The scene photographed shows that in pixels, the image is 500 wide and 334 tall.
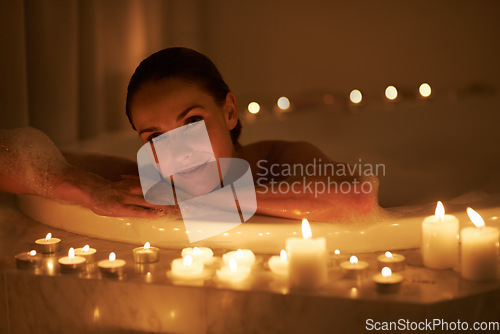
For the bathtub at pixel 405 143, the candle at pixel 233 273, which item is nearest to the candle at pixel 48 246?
the bathtub at pixel 405 143

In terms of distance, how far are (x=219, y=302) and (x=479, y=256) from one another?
1.37 ft

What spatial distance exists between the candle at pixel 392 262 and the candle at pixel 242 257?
22cm

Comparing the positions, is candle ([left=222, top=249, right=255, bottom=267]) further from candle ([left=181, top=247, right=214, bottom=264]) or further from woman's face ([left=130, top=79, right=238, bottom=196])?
woman's face ([left=130, top=79, right=238, bottom=196])

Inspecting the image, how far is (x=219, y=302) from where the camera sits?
926 millimetres

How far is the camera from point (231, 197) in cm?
115

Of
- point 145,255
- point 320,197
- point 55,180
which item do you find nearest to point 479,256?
point 320,197

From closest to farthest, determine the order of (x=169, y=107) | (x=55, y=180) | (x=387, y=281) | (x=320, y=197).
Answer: (x=387, y=281), (x=320, y=197), (x=169, y=107), (x=55, y=180)

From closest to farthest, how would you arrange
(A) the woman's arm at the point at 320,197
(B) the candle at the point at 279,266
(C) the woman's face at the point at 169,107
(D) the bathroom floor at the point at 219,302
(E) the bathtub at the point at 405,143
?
(D) the bathroom floor at the point at 219,302 → (B) the candle at the point at 279,266 → (A) the woman's arm at the point at 320,197 → (C) the woman's face at the point at 169,107 → (E) the bathtub at the point at 405,143

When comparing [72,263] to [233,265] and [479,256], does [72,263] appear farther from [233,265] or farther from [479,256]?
[479,256]

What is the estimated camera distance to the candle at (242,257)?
101 cm

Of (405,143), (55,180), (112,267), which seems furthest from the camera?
(405,143)

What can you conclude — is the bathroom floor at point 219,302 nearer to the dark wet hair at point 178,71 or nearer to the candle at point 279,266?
the candle at point 279,266

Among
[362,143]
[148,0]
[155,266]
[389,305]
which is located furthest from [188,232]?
[148,0]

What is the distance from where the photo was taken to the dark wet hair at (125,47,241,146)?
124 centimetres
